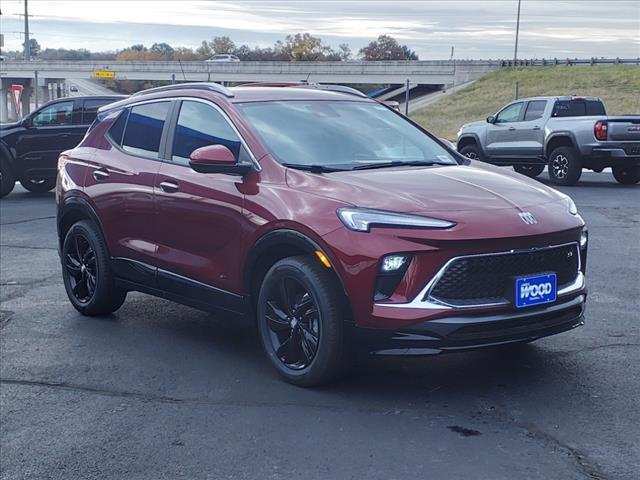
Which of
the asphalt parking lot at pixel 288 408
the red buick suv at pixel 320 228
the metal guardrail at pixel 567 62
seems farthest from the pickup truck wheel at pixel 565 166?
the metal guardrail at pixel 567 62

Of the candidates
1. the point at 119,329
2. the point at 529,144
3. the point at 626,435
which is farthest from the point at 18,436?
the point at 529,144

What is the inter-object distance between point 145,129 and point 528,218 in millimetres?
3182

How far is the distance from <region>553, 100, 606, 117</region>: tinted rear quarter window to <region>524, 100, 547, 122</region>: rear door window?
0.32m

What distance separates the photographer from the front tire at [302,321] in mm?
5156

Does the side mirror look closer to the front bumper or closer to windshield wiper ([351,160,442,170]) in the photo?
windshield wiper ([351,160,442,170])

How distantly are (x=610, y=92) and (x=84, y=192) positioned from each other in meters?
53.0

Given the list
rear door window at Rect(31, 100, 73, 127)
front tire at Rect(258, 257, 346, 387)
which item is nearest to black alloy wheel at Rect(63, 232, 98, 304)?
front tire at Rect(258, 257, 346, 387)

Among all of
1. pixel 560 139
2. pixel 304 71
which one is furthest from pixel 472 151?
pixel 304 71

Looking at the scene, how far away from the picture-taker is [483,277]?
5.00 metres

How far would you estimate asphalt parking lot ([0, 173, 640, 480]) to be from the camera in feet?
14.3

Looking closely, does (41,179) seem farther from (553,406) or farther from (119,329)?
(553,406)

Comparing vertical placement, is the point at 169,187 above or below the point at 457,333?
above

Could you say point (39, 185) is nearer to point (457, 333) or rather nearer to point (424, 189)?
point (424, 189)

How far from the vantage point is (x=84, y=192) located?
24.4 feet
